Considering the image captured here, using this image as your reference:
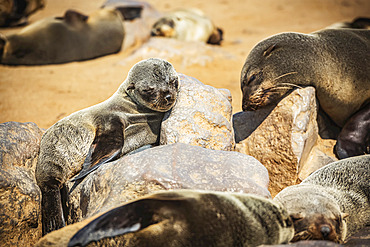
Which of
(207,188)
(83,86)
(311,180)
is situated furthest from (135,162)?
(83,86)

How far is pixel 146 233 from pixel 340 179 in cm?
216

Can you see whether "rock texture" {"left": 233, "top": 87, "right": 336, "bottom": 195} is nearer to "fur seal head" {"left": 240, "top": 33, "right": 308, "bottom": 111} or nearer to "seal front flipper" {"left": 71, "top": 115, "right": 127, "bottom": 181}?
"fur seal head" {"left": 240, "top": 33, "right": 308, "bottom": 111}

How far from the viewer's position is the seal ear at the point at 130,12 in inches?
431

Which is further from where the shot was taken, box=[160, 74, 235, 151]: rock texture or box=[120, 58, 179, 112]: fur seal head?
box=[120, 58, 179, 112]: fur seal head

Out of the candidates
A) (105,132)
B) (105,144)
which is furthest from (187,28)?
(105,144)

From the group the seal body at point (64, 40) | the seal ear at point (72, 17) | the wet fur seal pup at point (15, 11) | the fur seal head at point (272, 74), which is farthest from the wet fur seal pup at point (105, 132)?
the wet fur seal pup at point (15, 11)

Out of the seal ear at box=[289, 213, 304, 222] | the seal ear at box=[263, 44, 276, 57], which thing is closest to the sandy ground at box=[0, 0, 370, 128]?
the seal ear at box=[263, 44, 276, 57]

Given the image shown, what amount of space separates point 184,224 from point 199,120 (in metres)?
1.62

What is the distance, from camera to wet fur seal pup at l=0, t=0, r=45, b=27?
11.3 metres

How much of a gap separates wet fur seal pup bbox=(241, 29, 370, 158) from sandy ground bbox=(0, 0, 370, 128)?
4.81ft

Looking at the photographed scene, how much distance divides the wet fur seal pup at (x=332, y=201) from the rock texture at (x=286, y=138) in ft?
1.29

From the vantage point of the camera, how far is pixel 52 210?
11.3ft

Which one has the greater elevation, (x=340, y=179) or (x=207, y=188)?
(x=207, y=188)

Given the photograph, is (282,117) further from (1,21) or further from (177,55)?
(1,21)
